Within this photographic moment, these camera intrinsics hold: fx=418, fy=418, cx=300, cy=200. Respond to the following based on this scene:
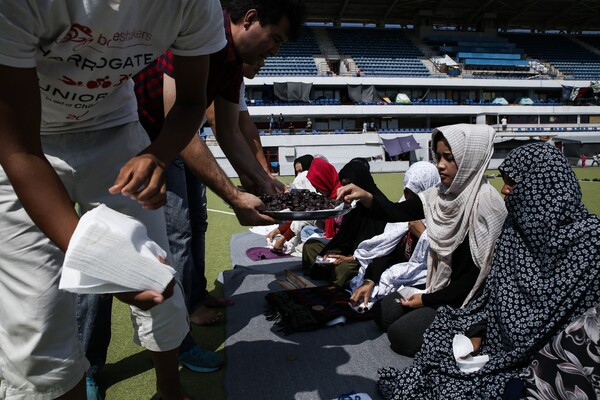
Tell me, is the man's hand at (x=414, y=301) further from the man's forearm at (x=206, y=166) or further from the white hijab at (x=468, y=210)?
the man's forearm at (x=206, y=166)

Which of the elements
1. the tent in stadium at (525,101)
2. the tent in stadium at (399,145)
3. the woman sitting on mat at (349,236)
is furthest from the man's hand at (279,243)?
the tent in stadium at (525,101)

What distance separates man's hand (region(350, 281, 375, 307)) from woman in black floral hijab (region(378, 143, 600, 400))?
0.83m

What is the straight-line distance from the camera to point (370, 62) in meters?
29.1

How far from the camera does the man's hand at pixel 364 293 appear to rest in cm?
296

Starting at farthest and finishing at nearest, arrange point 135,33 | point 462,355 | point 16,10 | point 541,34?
point 541,34
point 462,355
point 135,33
point 16,10

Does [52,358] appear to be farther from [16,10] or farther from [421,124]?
[421,124]

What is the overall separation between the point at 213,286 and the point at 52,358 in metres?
2.67

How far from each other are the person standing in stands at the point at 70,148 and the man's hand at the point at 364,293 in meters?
1.64

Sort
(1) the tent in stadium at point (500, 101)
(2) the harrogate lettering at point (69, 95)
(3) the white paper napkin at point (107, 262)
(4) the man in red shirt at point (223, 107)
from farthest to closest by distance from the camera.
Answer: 1. (1) the tent in stadium at point (500, 101)
2. (4) the man in red shirt at point (223, 107)
3. (2) the harrogate lettering at point (69, 95)
4. (3) the white paper napkin at point (107, 262)

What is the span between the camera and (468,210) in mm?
2391

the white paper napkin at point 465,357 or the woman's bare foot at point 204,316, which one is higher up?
the white paper napkin at point 465,357

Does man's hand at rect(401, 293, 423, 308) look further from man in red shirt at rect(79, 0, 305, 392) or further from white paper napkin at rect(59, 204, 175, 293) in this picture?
white paper napkin at rect(59, 204, 175, 293)

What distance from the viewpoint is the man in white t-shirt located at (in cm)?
89

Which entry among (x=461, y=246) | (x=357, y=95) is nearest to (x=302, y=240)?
(x=461, y=246)
